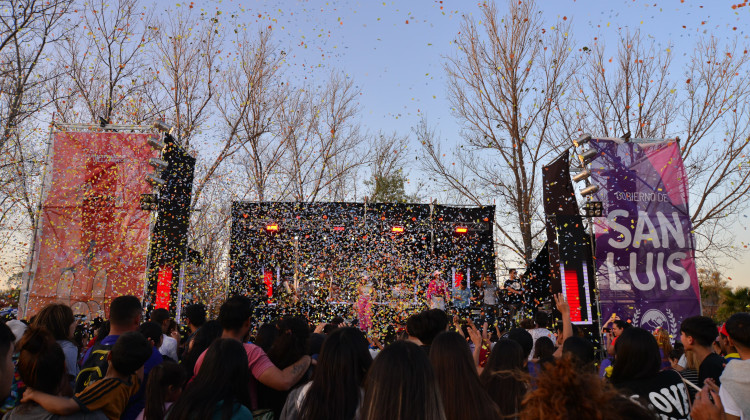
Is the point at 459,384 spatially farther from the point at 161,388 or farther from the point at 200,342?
the point at 200,342

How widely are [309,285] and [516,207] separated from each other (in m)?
7.85

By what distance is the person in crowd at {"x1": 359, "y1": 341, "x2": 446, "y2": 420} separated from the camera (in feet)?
6.19

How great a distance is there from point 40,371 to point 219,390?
981mm

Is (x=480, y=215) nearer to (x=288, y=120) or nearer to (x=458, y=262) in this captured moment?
(x=458, y=262)

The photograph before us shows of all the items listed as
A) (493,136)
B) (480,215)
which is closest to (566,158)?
(480,215)

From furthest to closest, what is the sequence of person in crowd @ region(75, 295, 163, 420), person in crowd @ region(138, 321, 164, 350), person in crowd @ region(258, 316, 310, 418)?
1. person in crowd @ region(138, 321, 164, 350)
2. person in crowd @ region(258, 316, 310, 418)
3. person in crowd @ region(75, 295, 163, 420)

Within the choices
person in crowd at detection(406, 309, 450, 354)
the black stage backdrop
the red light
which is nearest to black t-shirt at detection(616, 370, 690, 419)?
person in crowd at detection(406, 309, 450, 354)

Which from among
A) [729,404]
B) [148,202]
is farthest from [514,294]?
[729,404]

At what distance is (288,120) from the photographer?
70.6 feet

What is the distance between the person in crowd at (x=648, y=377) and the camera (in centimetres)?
282

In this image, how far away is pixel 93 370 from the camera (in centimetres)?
338

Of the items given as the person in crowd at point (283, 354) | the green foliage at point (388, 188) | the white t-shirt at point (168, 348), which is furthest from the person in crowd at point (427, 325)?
the green foliage at point (388, 188)

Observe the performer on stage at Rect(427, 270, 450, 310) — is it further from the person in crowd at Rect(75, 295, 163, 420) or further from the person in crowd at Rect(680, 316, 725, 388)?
the person in crowd at Rect(75, 295, 163, 420)

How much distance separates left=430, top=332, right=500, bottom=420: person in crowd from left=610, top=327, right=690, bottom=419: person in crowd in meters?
0.88
